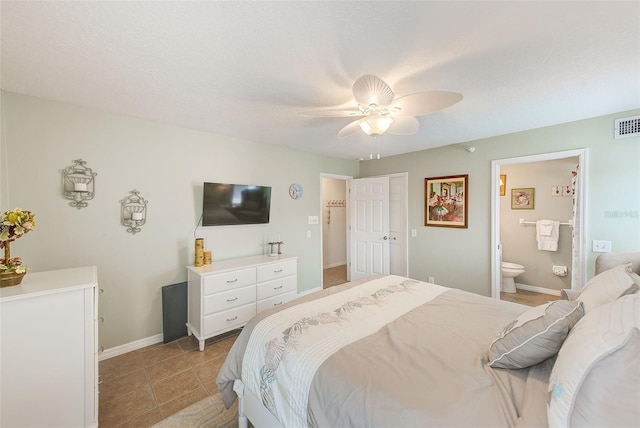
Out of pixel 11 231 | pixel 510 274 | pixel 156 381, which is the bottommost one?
pixel 156 381

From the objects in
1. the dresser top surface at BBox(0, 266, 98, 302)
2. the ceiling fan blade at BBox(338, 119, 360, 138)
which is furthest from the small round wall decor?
the dresser top surface at BBox(0, 266, 98, 302)

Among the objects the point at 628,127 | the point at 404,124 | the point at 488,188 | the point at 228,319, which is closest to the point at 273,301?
the point at 228,319

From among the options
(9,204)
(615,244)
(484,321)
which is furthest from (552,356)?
(9,204)

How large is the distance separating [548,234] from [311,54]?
4.69 metres

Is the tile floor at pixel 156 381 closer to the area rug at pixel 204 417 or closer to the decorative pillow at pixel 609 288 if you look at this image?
the area rug at pixel 204 417

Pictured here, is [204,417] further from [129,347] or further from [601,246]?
[601,246]

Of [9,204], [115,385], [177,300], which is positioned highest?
[9,204]

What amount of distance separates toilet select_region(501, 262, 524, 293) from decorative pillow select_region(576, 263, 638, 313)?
117 inches

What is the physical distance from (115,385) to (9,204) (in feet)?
5.57

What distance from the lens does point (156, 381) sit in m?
2.13

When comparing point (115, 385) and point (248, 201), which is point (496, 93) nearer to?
point (248, 201)

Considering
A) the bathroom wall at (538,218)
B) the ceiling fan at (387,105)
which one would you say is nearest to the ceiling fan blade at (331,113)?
the ceiling fan at (387,105)

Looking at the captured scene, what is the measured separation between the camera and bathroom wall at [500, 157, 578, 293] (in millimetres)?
Result: 4031

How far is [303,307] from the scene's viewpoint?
177 cm
